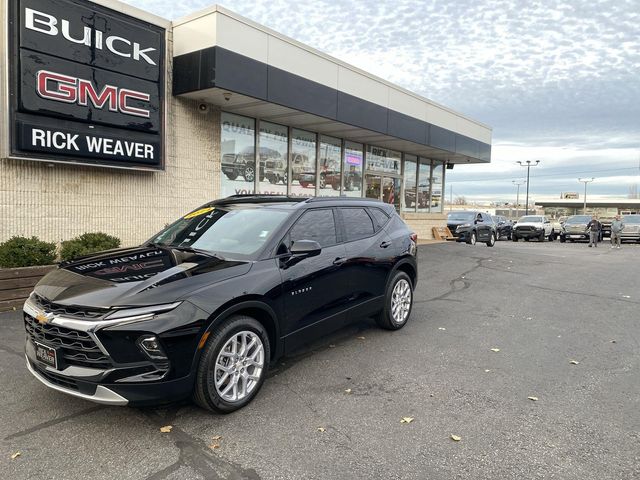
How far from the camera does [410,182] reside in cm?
1995

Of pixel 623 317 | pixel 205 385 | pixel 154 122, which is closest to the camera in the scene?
pixel 205 385

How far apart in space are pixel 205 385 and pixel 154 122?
7.45 metres

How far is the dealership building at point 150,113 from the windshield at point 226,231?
3.66 m

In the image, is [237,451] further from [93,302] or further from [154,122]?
[154,122]

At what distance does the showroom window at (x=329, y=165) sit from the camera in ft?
48.9

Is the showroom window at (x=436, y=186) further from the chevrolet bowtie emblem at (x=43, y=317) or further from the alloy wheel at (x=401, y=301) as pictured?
the chevrolet bowtie emblem at (x=43, y=317)

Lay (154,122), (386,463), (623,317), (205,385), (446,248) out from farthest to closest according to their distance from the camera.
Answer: (446,248), (154,122), (623,317), (205,385), (386,463)

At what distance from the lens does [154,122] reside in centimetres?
955

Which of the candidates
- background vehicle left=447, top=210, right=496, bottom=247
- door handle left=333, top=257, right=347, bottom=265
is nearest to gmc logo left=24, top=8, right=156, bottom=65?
door handle left=333, top=257, right=347, bottom=265

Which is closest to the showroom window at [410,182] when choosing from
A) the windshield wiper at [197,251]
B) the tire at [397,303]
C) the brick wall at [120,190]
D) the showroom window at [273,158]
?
the showroom window at [273,158]

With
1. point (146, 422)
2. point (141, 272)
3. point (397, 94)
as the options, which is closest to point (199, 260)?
point (141, 272)

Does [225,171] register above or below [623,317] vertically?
above

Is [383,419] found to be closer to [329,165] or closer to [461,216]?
[329,165]

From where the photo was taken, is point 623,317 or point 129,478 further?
point 623,317
